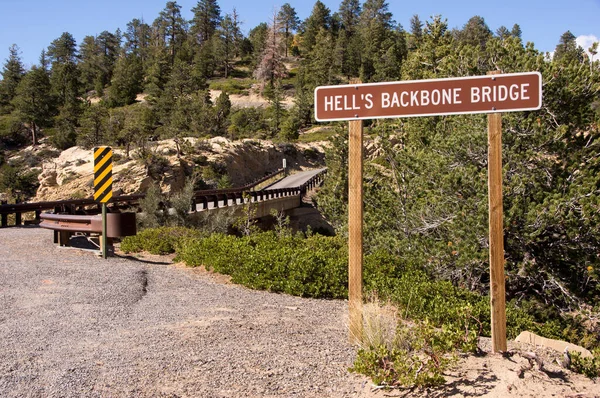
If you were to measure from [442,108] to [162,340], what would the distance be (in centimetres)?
353

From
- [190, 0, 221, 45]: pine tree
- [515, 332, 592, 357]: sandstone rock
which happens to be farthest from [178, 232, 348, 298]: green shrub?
[190, 0, 221, 45]: pine tree

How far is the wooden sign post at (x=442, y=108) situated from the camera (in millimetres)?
4891

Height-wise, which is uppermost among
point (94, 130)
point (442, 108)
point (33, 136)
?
point (33, 136)

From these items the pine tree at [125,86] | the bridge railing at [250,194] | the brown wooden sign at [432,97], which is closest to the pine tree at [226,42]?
the pine tree at [125,86]

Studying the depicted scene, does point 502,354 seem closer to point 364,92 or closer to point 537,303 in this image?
point 364,92

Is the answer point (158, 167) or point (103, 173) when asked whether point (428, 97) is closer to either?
point (103, 173)

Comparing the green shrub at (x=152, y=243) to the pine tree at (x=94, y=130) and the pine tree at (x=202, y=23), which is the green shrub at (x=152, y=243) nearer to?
the pine tree at (x=94, y=130)

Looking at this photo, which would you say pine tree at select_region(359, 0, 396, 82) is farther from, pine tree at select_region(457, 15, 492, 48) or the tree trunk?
the tree trunk

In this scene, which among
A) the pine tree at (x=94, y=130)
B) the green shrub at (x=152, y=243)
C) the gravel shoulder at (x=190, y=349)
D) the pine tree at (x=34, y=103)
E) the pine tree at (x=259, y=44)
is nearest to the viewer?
the gravel shoulder at (x=190, y=349)

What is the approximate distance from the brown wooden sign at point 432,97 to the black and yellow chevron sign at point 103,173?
675cm

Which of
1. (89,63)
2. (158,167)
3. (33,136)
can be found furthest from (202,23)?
(158,167)

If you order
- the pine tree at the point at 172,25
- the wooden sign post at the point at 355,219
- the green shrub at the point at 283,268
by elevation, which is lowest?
the green shrub at the point at 283,268

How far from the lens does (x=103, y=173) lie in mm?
11125

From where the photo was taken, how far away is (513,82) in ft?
16.3
